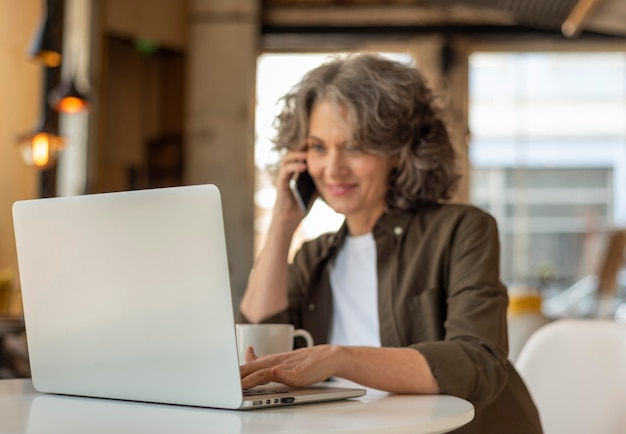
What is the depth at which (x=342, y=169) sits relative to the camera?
6.51 ft

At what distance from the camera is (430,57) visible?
8328 mm

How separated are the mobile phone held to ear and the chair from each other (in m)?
0.56

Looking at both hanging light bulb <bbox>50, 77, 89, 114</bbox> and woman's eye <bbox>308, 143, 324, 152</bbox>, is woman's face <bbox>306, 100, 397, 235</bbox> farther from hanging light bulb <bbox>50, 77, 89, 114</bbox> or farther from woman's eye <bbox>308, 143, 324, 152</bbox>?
hanging light bulb <bbox>50, 77, 89, 114</bbox>

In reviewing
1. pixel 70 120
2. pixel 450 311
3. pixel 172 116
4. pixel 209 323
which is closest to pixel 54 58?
pixel 70 120

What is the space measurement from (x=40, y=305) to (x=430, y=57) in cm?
734

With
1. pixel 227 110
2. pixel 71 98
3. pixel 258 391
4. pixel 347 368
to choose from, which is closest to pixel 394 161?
pixel 347 368

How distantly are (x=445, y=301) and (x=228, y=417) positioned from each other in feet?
2.77

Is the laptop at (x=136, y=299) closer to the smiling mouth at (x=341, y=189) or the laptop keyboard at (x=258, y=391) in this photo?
the laptop keyboard at (x=258, y=391)

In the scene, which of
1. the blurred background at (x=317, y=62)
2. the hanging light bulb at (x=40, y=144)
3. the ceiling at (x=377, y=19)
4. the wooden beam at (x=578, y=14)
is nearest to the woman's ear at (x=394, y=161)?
the wooden beam at (x=578, y=14)

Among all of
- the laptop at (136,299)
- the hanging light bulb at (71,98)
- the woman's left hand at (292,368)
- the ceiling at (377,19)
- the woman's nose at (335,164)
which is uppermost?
the ceiling at (377,19)

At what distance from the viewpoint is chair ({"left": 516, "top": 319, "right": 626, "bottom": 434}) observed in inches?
69.2

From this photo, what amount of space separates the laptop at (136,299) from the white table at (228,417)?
0.03 m

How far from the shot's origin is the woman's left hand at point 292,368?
1.23 metres

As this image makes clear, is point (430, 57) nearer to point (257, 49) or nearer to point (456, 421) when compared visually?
point (257, 49)
